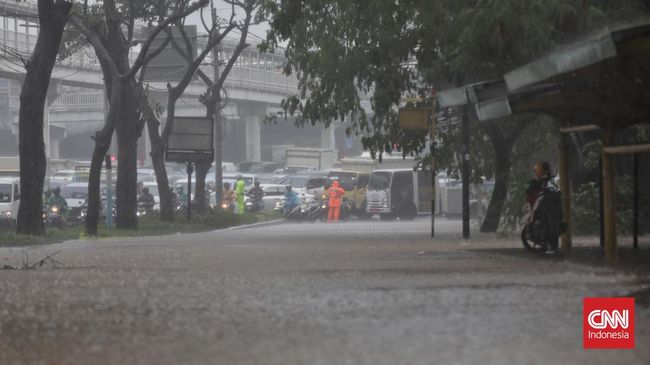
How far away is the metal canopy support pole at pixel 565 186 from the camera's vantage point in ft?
61.7

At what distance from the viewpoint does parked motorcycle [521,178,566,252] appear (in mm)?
18875

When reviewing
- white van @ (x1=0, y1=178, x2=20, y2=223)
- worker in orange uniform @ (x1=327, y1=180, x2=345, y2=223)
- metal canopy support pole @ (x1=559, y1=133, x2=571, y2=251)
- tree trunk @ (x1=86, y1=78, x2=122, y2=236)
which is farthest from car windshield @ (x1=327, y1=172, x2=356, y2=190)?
metal canopy support pole @ (x1=559, y1=133, x2=571, y2=251)

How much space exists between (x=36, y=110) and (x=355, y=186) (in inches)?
1298

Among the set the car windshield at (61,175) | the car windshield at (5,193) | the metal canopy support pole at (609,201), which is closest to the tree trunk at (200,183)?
the car windshield at (5,193)

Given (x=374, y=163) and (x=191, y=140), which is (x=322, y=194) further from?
(x=191, y=140)

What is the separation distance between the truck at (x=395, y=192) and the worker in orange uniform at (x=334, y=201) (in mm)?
2848

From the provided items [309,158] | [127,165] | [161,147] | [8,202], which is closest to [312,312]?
[127,165]

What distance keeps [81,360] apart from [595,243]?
1437cm

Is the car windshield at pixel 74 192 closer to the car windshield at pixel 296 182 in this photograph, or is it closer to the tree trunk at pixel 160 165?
the tree trunk at pixel 160 165

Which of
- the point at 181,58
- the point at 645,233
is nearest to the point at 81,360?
the point at 645,233

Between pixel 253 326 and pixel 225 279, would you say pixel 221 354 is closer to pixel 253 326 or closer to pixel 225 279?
pixel 253 326

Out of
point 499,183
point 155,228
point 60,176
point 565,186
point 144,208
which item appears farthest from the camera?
point 60,176

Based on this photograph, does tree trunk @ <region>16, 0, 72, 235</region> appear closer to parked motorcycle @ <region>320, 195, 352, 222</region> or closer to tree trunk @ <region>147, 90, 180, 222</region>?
tree trunk @ <region>147, 90, 180, 222</region>

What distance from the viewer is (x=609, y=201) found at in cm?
1633
